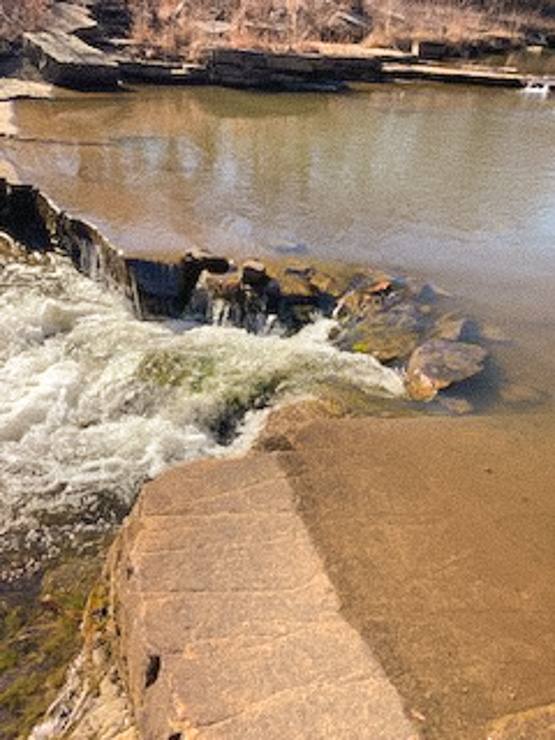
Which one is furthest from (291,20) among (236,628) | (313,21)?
(236,628)

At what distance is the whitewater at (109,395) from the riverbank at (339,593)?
0.74m

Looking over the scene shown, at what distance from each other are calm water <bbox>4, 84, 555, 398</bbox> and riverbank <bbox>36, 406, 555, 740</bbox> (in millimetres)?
1743

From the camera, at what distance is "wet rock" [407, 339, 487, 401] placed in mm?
4855

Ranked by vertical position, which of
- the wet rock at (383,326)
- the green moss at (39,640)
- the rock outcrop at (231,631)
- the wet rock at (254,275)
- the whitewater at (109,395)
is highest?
the wet rock at (254,275)

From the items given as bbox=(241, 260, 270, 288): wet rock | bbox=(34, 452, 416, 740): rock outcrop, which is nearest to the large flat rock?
bbox=(34, 452, 416, 740): rock outcrop

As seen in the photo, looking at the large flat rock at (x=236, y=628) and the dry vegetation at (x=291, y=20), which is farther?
the dry vegetation at (x=291, y=20)

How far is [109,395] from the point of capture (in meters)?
5.11

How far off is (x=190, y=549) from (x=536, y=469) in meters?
1.96

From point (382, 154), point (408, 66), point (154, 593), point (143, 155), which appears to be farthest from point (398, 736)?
point (408, 66)

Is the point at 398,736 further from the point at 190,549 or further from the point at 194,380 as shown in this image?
the point at 194,380

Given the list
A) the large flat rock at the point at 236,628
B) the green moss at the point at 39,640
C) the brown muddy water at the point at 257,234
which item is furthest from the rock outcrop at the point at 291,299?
the green moss at the point at 39,640

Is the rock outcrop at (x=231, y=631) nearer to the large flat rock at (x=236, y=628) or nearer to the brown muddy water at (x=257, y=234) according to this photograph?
the large flat rock at (x=236, y=628)

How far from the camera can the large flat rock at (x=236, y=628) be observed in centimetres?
233

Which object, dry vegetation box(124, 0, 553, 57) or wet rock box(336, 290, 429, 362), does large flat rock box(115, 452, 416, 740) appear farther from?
dry vegetation box(124, 0, 553, 57)
